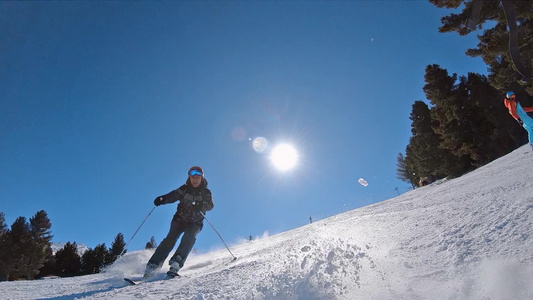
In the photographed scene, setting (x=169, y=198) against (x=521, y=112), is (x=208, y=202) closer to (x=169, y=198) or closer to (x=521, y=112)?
(x=169, y=198)

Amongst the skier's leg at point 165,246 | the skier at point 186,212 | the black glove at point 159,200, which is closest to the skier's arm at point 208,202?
the skier at point 186,212

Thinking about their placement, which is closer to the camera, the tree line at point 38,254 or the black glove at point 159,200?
the black glove at point 159,200

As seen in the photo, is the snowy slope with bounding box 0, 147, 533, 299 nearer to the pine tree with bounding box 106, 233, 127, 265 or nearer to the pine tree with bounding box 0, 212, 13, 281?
the pine tree with bounding box 0, 212, 13, 281

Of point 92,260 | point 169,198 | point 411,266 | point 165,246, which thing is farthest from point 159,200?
point 92,260

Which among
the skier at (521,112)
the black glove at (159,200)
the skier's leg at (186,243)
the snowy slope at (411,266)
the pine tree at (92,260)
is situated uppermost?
the pine tree at (92,260)

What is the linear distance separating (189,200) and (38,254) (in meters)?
38.6

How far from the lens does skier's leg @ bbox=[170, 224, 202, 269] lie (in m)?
5.23

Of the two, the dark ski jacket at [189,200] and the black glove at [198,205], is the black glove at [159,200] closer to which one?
the dark ski jacket at [189,200]

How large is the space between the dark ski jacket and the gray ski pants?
12 cm

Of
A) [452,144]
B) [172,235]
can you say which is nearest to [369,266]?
[172,235]

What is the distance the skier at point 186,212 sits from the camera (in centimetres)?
559

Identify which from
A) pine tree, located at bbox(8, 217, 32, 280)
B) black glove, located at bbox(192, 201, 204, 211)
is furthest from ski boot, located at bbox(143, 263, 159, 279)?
pine tree, located at bbox(8, 217, 32, 280)

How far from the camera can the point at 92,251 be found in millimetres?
43906

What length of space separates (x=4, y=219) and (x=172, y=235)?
62681 millimetres
